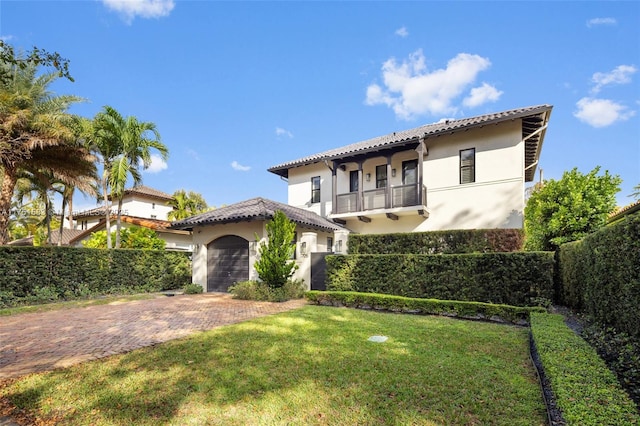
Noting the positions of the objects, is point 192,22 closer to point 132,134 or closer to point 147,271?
point 132,134

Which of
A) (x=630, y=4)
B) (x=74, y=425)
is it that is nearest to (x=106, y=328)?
(x=74, y=425)

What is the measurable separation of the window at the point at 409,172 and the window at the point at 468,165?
251 cm

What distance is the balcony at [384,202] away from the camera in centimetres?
1727

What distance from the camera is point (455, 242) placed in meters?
13.6

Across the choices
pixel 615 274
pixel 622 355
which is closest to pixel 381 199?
pixel 615 274

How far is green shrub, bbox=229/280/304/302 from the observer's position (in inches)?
509

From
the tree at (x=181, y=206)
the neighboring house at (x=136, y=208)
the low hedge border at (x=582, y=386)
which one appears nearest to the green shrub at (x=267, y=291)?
the low hedge border at (x=582, y=386)

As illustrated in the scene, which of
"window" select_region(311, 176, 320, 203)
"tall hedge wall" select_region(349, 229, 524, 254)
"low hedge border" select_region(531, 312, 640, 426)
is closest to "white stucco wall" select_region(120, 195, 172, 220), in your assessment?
"window" select_region(311, 176, 320, 203)

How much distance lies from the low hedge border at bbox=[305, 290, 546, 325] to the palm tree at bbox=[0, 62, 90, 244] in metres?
13.0

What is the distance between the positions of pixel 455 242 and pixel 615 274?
7.98 meters

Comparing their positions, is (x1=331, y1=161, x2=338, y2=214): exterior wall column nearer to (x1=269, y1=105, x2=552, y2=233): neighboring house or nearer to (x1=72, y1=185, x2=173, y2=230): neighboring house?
(x1=269, y1=105, x2=552, y2=233): neighboring house

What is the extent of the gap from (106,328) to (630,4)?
53.6 feet

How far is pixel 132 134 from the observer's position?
18.2 m

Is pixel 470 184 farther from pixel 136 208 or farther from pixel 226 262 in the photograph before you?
pixel 136 208
